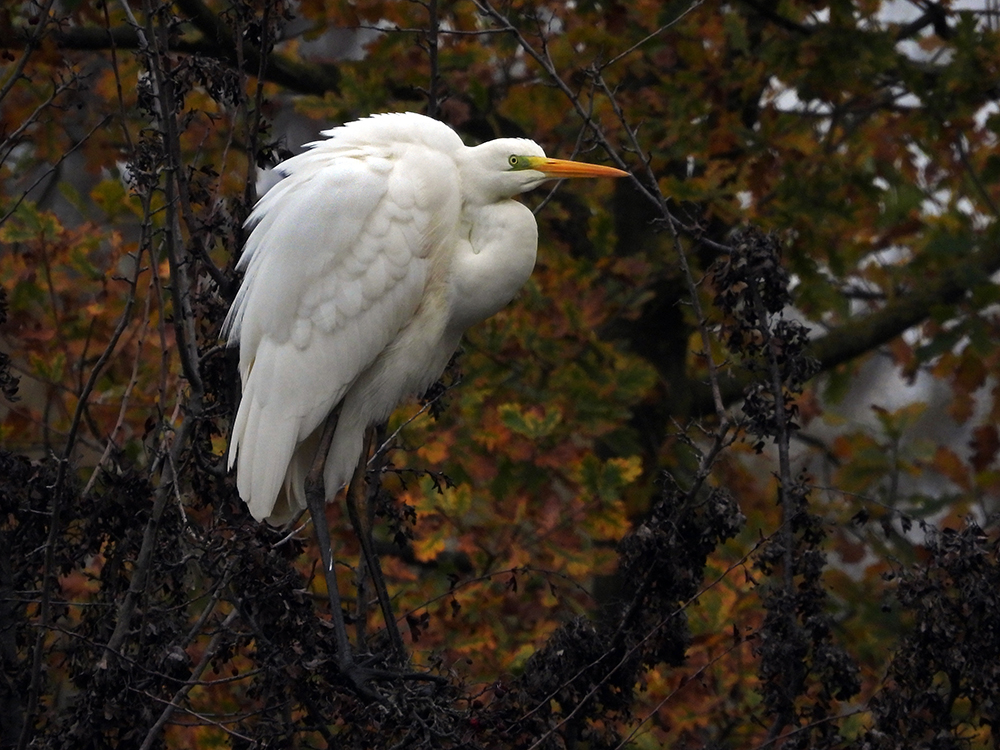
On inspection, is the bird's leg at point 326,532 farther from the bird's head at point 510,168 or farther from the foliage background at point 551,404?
the bird's head at point 510,168

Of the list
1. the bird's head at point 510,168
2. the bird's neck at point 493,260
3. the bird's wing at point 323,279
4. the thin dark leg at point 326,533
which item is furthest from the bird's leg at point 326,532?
the bird's head at point 510,168

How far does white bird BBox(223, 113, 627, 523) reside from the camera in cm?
296

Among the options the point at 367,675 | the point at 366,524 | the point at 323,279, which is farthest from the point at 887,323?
the point at 367,675

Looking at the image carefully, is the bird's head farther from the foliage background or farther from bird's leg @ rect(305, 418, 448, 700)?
bird's leg @ rect(305, 418, 448, 700)

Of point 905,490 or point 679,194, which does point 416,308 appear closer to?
point 679,194

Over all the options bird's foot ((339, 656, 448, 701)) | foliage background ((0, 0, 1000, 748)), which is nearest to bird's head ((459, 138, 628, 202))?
foliage background ((0, 0, 1000, 748))

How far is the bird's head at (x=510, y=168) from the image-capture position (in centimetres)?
301

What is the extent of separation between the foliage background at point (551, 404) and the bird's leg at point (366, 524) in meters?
0.06

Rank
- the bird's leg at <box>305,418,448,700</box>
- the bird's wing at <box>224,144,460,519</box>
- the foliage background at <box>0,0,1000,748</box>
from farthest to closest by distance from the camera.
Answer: the bird's wing at <box>224,144,460,519</box> → the bird's leg at <box>305,418,448,700</box> → the foliage background at <box>0,0,1000,748</box>

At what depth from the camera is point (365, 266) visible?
9.93ft

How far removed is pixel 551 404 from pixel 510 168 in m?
2.03

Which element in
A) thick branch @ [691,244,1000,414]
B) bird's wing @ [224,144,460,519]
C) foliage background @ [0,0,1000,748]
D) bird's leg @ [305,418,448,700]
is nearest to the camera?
foliage background @ [0,0,1000,748]

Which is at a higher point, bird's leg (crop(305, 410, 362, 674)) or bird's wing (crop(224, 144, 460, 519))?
bird's wing (crop(224, 144, 460, 519))

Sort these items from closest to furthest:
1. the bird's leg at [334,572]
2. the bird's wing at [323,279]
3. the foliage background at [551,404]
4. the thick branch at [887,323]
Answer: the foliage background at [551,404]
the bird's leg at [334,572]
the bird's wing at [323,279]
the thick branch at [887,323]
